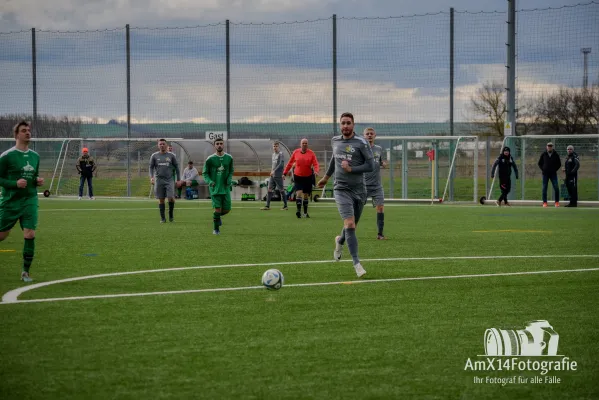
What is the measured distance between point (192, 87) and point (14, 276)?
2881 centimetres

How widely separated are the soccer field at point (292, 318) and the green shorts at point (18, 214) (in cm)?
71

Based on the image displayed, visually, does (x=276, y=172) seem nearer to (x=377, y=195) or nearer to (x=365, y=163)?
(x=377, y=195)

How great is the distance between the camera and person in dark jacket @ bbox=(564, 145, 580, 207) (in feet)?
100

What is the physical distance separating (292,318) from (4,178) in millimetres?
4831

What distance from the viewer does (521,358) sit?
6.62 metres

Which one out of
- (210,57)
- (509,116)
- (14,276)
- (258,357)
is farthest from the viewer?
(210,57)

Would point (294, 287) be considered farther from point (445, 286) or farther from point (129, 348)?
point (129, 348)

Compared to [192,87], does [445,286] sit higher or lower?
lower

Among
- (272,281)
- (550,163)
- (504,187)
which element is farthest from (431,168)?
(272,281)

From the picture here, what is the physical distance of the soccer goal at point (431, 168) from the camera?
3556cm

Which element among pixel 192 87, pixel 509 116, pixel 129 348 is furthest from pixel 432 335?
pixel 192 87

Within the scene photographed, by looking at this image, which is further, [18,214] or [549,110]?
[549,110]

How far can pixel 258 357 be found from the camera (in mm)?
6621

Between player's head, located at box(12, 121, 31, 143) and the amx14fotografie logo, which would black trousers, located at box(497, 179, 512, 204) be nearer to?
player's head, located at box(12, 121, 31, 143)
